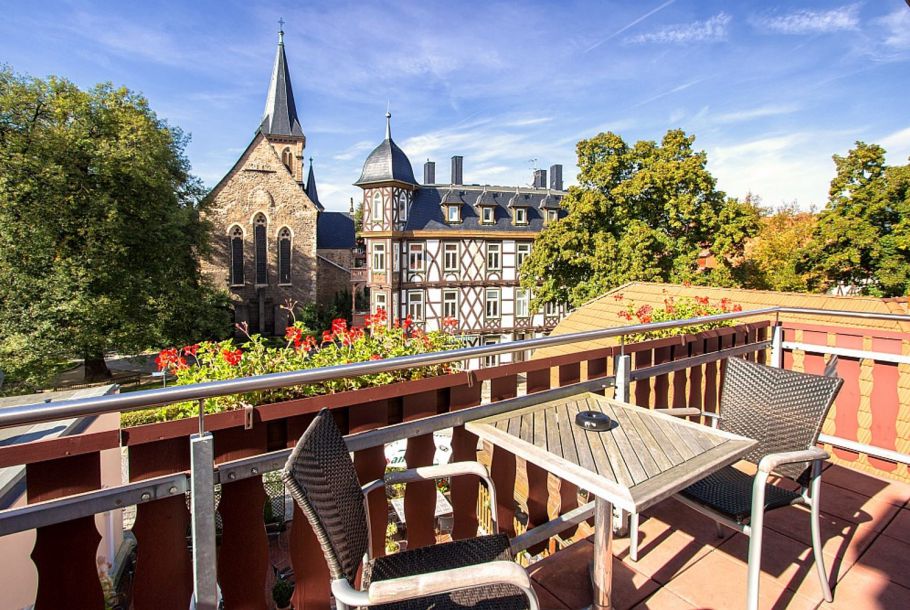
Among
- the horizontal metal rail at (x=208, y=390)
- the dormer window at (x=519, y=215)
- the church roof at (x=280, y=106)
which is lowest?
the horizontal metal rail at (x=208, y=390)

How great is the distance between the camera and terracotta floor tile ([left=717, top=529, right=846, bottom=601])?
1.90 m

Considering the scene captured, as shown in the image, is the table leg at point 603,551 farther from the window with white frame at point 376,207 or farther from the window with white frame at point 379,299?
the window with white frame at point 376,207

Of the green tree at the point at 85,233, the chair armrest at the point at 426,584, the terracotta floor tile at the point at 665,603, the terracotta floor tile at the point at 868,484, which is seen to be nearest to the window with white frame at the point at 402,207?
the green tree at the point at 85,233

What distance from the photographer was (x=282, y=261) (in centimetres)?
2569

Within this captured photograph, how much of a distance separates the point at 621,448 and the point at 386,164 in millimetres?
19939

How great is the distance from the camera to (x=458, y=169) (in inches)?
922

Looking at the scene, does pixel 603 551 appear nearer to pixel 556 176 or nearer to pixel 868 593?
pixel 868 593

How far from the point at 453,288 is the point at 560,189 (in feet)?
30.3

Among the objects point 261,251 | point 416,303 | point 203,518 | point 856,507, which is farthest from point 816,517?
point 261,251

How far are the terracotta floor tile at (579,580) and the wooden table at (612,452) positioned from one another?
26 cm

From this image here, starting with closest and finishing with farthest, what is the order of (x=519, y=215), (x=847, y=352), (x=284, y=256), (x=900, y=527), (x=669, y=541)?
1. (x=669, y=541)
2. (x=900, y=527)
3. (x=847, y=352)
4. (x=519, y=215)
5. (x=284, y=256)

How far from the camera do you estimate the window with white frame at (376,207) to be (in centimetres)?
2028

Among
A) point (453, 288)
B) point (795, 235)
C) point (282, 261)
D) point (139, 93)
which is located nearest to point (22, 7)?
point (139, 93)

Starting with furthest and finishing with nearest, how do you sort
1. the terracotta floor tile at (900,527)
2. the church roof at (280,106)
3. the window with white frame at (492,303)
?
1. the church roof at (280,106)
2. the window with white frame at (492,303)
3. the terracotta floor tile at (900,527)
